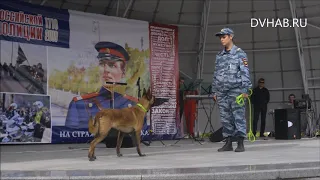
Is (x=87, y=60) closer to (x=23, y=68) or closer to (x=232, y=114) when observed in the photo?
(x=23, y=68)

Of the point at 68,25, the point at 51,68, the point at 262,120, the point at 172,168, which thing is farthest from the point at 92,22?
the point at 172,168

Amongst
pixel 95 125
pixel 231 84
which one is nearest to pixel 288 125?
pixel 231 84

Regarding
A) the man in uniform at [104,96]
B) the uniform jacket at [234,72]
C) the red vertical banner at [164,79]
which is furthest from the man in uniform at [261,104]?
the uniform jacket at [234,72]

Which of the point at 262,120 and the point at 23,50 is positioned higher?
the point at 23,50

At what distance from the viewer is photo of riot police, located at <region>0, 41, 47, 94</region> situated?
37.1ft

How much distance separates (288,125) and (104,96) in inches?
208

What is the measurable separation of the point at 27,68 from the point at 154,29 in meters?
4.59

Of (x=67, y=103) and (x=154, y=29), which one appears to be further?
(x=154, y=29)

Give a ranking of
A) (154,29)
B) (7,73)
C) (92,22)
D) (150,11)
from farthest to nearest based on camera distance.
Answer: (150,11) < (154,29) < (92,22) < (7,73)

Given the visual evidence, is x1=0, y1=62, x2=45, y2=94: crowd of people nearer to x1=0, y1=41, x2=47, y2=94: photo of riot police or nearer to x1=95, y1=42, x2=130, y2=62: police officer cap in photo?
x1=0, y1=41, x2=47, y2=94: photo of riot police

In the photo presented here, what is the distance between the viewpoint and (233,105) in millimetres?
7895

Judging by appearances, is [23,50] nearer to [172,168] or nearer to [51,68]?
[51,68]

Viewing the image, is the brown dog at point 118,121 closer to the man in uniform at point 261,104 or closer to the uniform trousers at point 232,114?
the uniform trousers at point 232,114

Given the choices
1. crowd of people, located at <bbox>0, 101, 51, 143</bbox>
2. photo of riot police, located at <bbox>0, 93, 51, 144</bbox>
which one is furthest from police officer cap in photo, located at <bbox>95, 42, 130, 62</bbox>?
crowd of people, located at <bbox>0, 101, 51, 143</bbox>
